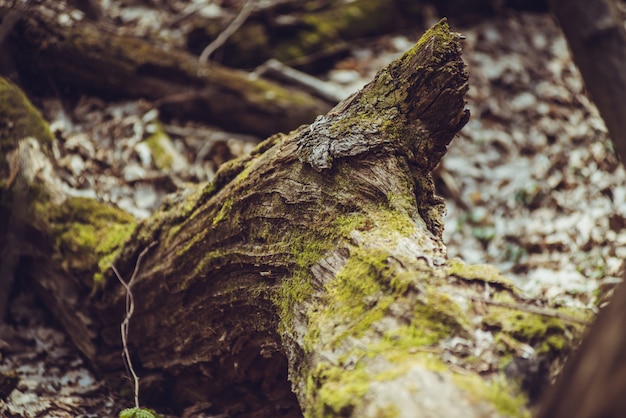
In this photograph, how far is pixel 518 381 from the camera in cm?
136

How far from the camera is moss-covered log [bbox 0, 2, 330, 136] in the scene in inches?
185

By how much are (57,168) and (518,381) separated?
11.4ft

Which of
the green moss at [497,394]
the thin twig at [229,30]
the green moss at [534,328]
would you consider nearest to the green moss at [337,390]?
the green moss at [497,394]

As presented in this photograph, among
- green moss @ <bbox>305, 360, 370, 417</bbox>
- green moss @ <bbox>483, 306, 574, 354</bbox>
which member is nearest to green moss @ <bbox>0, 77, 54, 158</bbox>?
green moss @ <bbox>305, 360, 370, 417</bbox>

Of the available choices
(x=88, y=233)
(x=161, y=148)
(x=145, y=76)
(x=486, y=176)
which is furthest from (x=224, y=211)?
(x=486, y=176)

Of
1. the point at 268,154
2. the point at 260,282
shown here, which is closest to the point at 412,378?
the point at 260,282

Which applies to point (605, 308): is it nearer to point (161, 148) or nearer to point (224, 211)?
point (224, 211)

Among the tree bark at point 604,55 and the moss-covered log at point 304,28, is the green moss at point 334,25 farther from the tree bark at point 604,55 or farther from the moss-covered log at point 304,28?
the tree bark at point 604,55

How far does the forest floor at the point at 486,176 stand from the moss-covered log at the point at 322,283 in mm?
325

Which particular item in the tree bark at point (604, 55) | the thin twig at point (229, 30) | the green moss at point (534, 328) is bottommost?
the green moss at point (534, 328)

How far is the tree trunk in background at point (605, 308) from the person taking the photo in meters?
0.92

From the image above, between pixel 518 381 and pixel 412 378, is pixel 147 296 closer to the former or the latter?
pixel 412 378

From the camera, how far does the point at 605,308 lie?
104cm

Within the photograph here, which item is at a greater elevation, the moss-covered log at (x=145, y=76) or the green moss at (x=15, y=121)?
the moss-covered log at (x=145, y=76)
